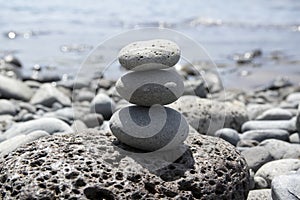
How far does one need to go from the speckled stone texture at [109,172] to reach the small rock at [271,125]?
108 inches

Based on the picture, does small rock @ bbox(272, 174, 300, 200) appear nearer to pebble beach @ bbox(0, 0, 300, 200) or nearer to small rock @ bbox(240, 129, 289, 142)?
pebble beach @ bbox(0, 0, 300, 200)

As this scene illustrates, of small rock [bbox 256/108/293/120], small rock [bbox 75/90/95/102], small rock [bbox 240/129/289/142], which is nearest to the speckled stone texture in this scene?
small rock [bbox 240/129/289/142]

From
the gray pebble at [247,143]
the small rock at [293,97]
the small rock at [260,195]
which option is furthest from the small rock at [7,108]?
the small rock at [293,97]

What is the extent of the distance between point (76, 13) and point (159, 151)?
1828 cm

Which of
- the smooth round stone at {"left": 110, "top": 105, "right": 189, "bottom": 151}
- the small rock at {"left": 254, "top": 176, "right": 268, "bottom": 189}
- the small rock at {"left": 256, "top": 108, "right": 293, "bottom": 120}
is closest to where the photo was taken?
the smooth round stone at {"left": 110, "top": 105, "right": 189, "bottom": 151}

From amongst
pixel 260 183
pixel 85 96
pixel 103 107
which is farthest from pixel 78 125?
pixel 85 96

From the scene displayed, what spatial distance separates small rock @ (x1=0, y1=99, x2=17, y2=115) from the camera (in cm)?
705

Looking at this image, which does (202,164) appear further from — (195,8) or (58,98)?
(195,8)

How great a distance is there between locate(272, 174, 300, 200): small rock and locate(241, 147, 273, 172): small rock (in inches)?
44.4

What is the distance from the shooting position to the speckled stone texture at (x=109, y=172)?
3000mm

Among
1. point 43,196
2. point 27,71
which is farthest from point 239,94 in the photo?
point 43,196

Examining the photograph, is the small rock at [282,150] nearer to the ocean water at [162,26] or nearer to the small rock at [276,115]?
the small rock at [276,115]

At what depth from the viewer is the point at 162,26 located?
58.6 ft

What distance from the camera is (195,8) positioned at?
24109 mm
